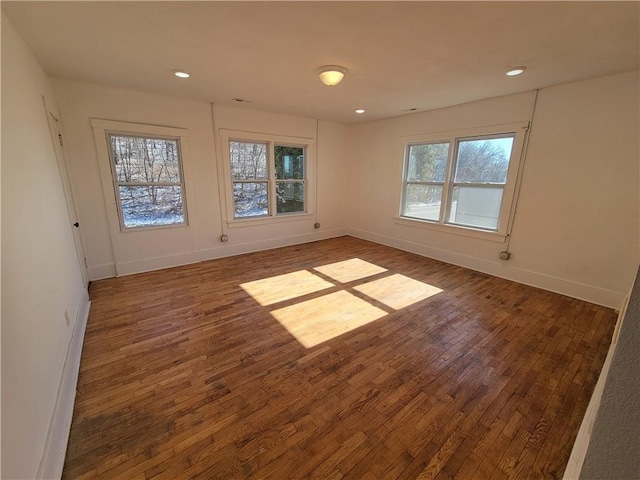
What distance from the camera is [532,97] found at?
11.0 ft

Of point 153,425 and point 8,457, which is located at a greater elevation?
point 8,457

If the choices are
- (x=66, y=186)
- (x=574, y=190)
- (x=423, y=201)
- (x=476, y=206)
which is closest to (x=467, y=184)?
(x=476, y=206)

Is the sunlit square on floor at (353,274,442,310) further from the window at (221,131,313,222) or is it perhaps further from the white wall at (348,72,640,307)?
the window at (221,131,313,222)

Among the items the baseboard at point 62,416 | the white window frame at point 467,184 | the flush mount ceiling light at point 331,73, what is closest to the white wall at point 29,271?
the baseboard at point 62,416

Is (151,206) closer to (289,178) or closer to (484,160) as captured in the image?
(289,178)

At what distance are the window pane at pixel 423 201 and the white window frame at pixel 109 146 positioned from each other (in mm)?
3843

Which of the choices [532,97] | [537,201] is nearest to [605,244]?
[537,201]

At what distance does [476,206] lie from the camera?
418 centimetres

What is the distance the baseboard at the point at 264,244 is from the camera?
4650 mm

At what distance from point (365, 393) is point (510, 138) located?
12.3 feet

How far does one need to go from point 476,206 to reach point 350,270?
7.08ft

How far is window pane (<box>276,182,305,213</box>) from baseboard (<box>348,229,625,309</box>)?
1.98 metres

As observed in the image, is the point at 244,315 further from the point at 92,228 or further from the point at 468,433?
the point at 92,228

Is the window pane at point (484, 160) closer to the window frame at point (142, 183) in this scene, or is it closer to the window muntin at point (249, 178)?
the window muntin at point (249, 178)
